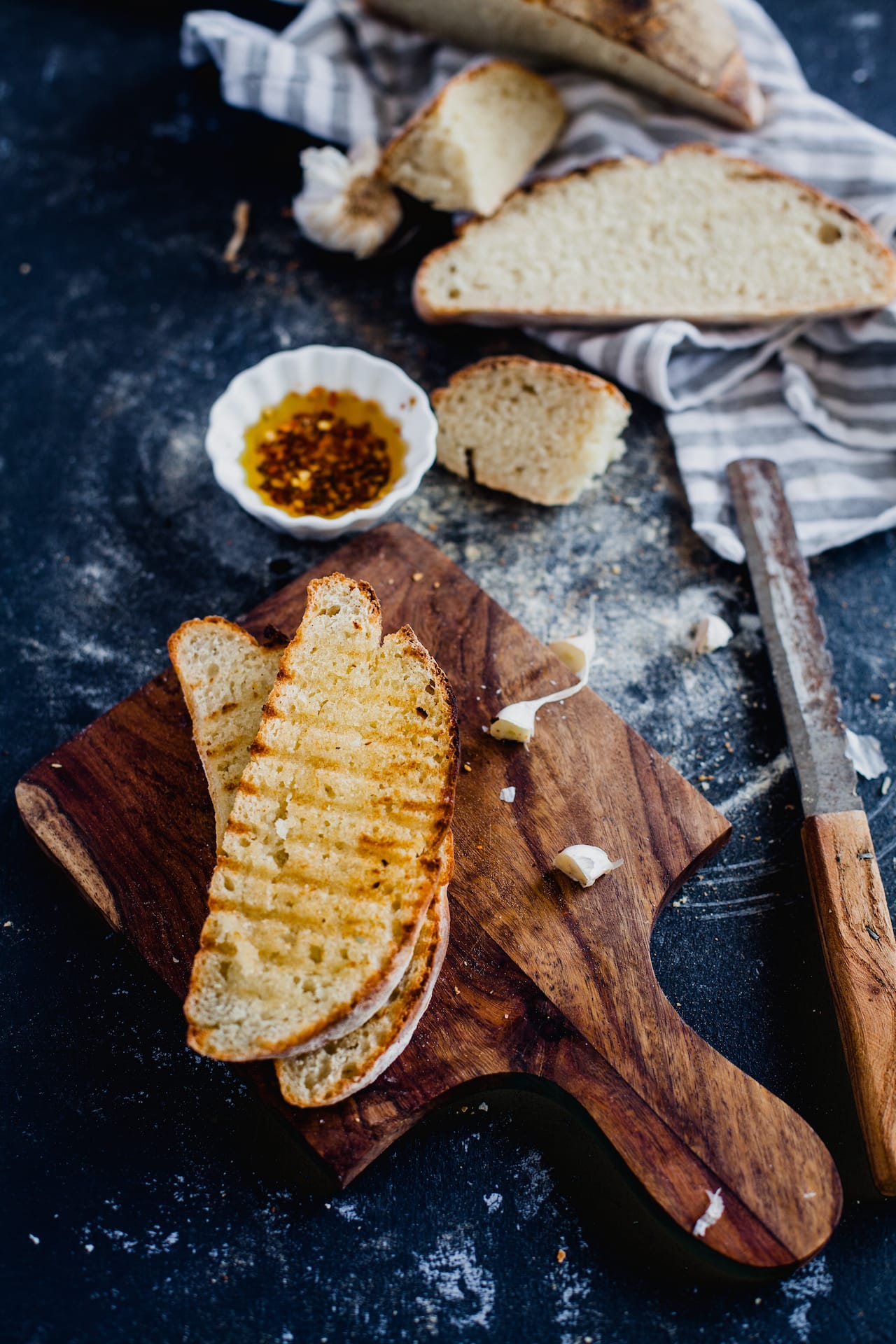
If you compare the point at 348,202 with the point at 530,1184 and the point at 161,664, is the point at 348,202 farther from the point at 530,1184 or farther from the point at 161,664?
the point at 530,1184

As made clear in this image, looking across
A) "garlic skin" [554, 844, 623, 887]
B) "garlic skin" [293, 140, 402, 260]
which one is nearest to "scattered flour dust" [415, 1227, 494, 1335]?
"garlic skin" [554, 844, 623, 887]

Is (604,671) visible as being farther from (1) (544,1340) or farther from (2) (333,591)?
(1) (544,1340)

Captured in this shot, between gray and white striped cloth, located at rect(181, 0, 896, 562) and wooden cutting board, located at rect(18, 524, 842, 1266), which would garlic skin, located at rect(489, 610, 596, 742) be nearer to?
wooden cutting board, located at rect(18, 524, 842, 1266)

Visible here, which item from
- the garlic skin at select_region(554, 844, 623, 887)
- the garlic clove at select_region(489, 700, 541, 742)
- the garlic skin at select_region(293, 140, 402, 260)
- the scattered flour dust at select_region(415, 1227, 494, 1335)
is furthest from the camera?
the garlic skin at select_region(293, 140, 402, 260)

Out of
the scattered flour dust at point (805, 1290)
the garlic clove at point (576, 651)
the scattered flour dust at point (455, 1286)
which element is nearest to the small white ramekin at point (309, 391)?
the garlic clove at point (576, 651)

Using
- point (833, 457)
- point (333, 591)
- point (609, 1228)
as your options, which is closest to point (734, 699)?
point (833, 457)

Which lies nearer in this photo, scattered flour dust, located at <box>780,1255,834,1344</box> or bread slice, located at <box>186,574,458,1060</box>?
bread slice, located at <box>186,574,458,1060</box>
